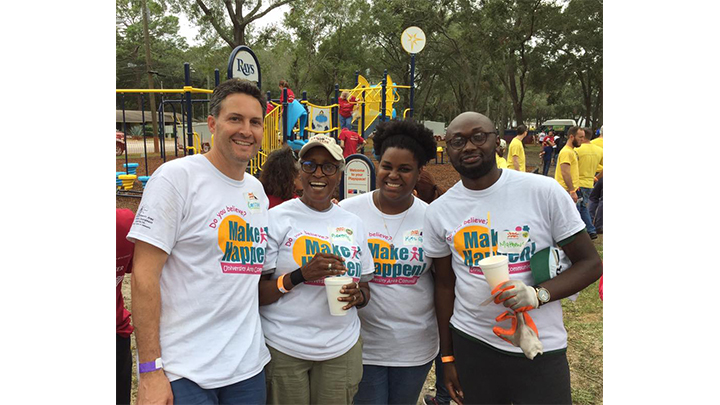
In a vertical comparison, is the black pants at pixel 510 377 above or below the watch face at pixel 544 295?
below

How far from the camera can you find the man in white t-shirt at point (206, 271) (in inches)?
79.9

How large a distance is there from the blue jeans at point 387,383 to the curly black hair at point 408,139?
1225mm

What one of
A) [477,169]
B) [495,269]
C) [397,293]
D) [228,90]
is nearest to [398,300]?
[397,293]

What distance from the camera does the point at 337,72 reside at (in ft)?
109

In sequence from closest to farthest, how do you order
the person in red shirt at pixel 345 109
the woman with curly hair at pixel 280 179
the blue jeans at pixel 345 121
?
the woman with curly hair at pixel 280 179 < the person in red shirt at pixel 345 109 < the blue jeans at pixel 345 121

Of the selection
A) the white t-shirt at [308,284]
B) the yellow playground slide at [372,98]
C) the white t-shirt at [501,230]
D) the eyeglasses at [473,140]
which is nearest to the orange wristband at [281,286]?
the white t-shirt at [308,284]

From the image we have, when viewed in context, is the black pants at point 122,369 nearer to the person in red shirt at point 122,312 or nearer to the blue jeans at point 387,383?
the person in red shirt at point 122,312

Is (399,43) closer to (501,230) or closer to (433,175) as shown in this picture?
(433,175)

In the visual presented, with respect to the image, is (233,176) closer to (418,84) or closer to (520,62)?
(520,62)

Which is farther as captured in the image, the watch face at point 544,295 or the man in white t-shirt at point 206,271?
the watch face at point 544,295

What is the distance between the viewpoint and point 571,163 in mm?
9109

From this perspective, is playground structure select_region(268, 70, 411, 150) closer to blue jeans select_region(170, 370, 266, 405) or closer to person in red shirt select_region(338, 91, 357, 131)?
person in red shirt select_region(338, 91, 357, 131)

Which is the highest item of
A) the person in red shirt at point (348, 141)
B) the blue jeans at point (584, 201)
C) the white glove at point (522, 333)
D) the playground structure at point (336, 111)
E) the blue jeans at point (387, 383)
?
the playground structure at point (336, 111)

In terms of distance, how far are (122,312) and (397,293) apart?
1.60 meters
